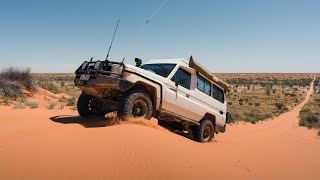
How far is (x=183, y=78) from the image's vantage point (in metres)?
9.52

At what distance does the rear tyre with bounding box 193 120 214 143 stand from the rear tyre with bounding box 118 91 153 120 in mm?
2332

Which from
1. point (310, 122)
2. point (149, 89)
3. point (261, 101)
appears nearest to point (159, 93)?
point (149, 89)

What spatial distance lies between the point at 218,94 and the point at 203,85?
119 cm

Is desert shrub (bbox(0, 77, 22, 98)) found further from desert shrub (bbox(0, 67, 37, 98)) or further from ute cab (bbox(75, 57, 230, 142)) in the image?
ute cab (bbox(75, 57, 230, 142))

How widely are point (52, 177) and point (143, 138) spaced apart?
224cm

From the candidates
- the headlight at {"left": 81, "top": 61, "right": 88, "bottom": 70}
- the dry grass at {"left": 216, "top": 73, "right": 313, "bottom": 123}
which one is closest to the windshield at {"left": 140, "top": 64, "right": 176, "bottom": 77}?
the headlight at {"left": 81, "top": 61, "right": 88, "bottom": 70}

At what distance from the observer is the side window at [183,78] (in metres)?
9.45

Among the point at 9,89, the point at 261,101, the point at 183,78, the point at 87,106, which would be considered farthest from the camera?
the point at 261,101

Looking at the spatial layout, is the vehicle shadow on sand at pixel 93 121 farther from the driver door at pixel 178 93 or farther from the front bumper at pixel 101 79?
the driver door at pixel 178 93

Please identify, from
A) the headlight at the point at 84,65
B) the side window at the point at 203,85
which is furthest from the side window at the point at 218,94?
the headlight at the point at 84,65

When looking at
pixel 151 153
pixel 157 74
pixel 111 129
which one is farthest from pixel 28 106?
pixel 151 153

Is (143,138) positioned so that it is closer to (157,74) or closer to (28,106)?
(157,74)

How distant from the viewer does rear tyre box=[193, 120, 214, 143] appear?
10.4 metres

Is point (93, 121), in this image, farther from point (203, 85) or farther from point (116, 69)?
point (203, 85)
